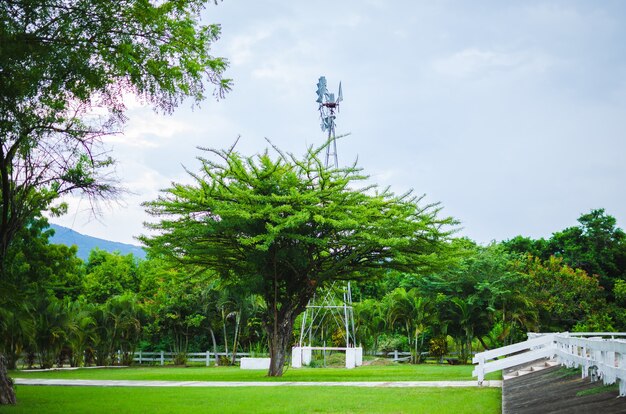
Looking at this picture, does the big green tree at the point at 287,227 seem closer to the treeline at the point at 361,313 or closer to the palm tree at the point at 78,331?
the treeline at the point at 361,313

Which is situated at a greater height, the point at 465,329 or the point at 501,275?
the point at 501,275

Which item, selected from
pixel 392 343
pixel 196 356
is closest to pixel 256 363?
pixel 196 356

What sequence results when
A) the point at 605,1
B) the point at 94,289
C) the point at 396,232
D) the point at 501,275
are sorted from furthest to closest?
the point at 94,289
the point at 501,275
the point at 396,232
the point at 605,1

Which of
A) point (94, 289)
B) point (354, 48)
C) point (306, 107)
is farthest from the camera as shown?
point (94, 289)

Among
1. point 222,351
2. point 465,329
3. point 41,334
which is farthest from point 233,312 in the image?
point 465,329

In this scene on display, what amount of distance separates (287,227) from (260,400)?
6994mm

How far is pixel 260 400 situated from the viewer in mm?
13117

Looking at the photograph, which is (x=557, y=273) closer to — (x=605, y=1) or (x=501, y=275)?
(x=501, y=275)

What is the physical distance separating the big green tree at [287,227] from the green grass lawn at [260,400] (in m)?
5.57

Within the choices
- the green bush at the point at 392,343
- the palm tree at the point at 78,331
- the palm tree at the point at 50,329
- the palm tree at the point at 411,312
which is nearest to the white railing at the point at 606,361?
the palm tree at the point at 411,312

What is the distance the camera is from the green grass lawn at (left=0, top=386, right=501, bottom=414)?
11328mm

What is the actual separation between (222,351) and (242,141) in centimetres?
1965

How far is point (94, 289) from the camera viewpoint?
45500 millimetres

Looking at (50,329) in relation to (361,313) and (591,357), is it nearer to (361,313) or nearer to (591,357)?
(361,313)
